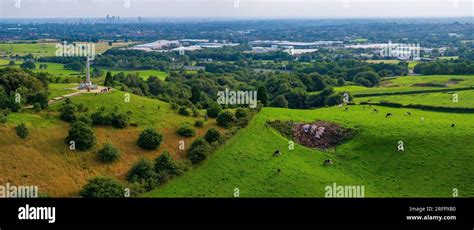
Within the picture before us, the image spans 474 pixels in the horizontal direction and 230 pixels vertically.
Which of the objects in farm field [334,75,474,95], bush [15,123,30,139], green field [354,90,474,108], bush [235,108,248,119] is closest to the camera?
→ bush [15,123,30,139]

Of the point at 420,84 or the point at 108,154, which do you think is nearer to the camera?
the point at 108,154

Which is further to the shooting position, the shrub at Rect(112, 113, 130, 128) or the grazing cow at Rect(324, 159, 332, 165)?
the shrub at Rect(112, 113, 130, 128)

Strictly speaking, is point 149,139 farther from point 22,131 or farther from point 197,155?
point 22,131

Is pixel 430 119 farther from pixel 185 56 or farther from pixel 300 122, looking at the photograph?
pixel 185 56

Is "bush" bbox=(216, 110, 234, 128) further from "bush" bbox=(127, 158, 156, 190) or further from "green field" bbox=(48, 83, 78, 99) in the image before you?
"green field" bbox=(48, 83, 78, 99)

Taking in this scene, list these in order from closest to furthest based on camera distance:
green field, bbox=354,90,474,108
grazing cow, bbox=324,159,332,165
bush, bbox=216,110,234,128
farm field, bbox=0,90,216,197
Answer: farm field, bbox=0,90,216,197 → grazing cow, bbox=324,159,332,165 → bush, bbox=216,110,234,128 → green field, bbox=354,90,474,108

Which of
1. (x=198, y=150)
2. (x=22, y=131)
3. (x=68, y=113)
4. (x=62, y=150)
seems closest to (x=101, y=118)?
(x=68, y=113)

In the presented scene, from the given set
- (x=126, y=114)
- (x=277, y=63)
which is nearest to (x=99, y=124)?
(x=126, y=114)

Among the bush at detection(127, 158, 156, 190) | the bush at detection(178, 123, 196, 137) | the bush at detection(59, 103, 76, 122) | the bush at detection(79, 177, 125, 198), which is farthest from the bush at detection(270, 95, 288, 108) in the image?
the bush at detection(79, 177, 125, 198)
